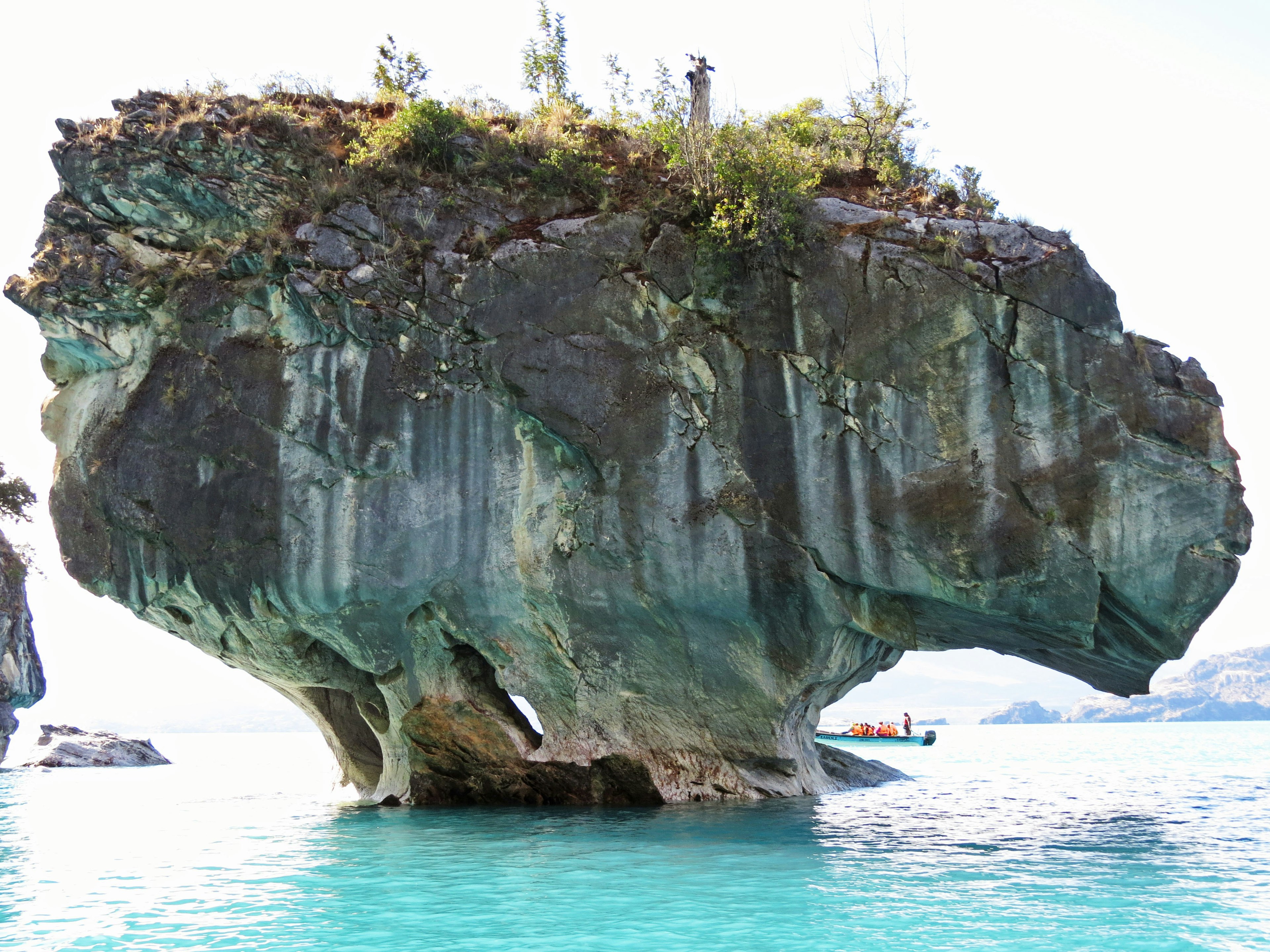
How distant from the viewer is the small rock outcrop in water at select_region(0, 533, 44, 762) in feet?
139

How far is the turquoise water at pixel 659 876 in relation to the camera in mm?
9094

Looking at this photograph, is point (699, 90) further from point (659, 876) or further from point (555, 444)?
point (659, 876)

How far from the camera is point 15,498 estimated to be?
124 ft

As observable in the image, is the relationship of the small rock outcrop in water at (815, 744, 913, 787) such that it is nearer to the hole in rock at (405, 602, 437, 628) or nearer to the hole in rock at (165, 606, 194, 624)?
the hole in rock at (405, 602, 437, 628)

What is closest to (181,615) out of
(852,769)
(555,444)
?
(555,444)

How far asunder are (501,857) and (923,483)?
896 centimetres

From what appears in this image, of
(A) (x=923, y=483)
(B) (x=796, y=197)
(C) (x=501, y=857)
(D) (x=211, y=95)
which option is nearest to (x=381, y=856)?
(C) (x=501, y=857)

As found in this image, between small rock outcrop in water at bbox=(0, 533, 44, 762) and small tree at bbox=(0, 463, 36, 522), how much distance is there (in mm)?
4897

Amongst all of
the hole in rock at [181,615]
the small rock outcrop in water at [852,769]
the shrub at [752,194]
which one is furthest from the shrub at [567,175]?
the small rock outcrop in water at [852,769]

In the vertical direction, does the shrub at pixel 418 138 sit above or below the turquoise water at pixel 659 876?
above

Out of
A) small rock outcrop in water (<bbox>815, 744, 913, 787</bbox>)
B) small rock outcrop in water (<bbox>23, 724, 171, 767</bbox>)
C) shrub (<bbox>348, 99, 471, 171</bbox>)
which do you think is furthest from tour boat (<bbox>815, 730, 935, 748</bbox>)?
shrub (<bbox>348, 99, 471, 171</bbox>)

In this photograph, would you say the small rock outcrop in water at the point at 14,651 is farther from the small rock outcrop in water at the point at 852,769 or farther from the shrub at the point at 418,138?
the small rock outcrop in water at the point at 852,769

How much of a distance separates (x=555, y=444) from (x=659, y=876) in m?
8.64

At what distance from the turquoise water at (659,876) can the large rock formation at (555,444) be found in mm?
2798
